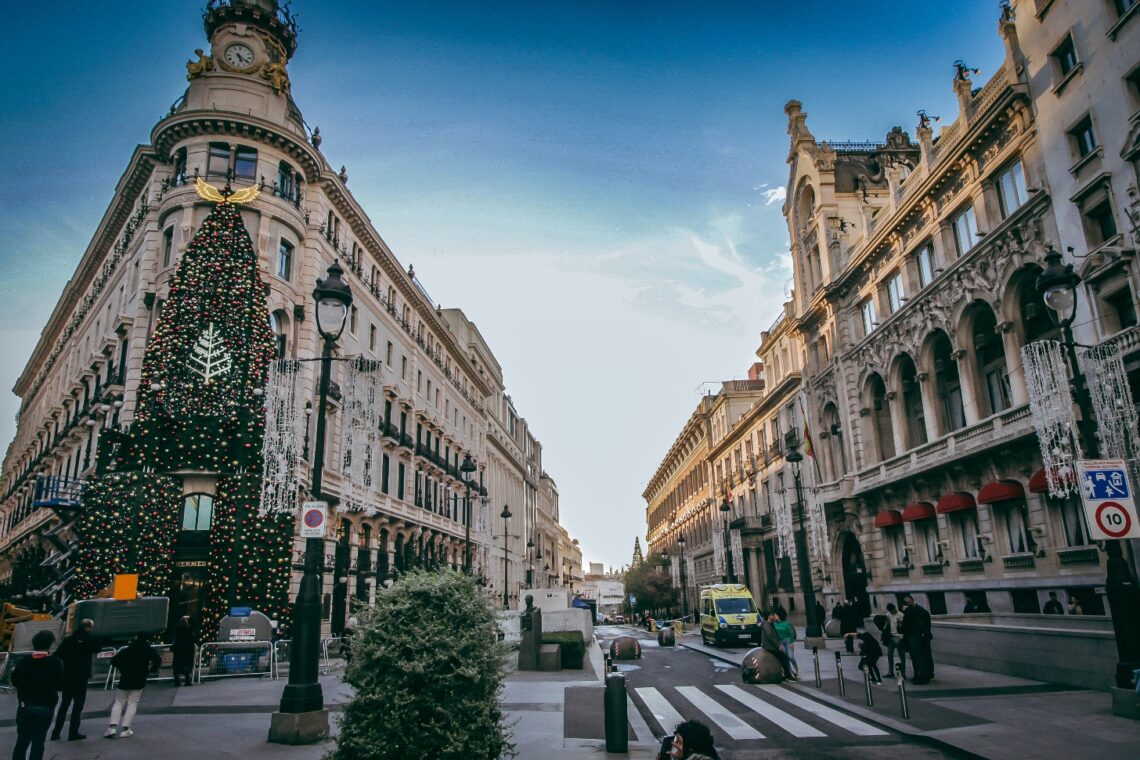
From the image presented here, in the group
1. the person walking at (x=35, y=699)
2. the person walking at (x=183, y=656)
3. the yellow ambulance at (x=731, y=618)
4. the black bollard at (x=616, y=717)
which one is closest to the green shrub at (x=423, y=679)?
the black bollard at (x=616, y=717)

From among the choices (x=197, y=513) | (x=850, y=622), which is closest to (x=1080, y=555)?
(x=850, y=622)

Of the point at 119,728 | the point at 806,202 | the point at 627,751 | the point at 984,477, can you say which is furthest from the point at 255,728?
the point at 806,202

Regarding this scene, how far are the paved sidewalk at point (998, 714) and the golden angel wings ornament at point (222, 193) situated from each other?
80.4 feet

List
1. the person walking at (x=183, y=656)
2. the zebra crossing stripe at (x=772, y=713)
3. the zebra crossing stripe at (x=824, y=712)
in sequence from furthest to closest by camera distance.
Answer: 1. the person walking at (x=183, y=656)
2. the zebra crossing stripe at (x=772, y=713)
3. the zebra crossing stripe at (x=824, y=712)

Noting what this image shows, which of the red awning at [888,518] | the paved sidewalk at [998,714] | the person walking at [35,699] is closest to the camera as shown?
the person walking at [35,699]

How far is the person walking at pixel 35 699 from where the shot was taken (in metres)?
7.71

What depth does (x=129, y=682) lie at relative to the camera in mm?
10242

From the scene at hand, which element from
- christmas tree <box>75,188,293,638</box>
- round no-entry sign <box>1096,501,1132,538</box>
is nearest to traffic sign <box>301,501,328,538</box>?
round no-entry sign <box>1096,501,1132,538</box>

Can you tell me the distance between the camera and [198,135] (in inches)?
1095

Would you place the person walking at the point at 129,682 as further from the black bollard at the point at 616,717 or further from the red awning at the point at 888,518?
the red awning at the point at 888,518

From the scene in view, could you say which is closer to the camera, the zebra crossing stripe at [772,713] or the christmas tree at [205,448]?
the zebra crossing stripe at [772,713]

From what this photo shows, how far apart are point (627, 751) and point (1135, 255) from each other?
17558 mm

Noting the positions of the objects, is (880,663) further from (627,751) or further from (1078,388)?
(627,751)

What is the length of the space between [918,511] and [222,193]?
29167 millimetres
